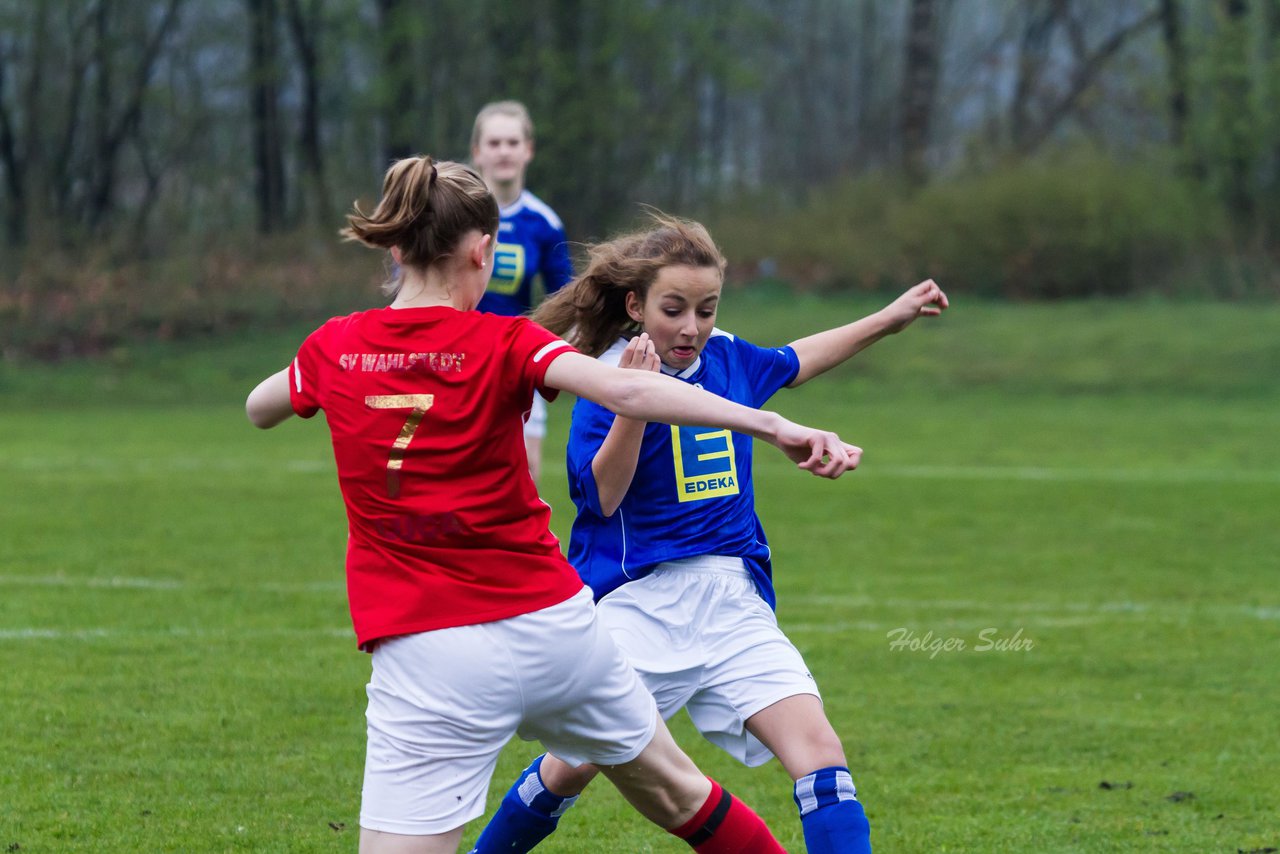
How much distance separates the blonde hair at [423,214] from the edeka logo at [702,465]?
0.93 m

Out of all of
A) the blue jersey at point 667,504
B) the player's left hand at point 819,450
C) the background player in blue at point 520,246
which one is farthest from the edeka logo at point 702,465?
the background player in blue at point 520,246

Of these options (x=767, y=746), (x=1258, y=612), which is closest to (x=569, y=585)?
(x=767, y=746)

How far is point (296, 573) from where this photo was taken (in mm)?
8492

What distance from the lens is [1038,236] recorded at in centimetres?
2377

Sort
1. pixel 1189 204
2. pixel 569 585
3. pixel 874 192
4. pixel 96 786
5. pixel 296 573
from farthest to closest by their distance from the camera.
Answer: pixel 874 192
pixel 1189 204
pixel 296 573
pixel 96 786
pixel 569 585

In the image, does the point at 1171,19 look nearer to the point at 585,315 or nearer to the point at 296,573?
the point at 296,573

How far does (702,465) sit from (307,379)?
1.06 m

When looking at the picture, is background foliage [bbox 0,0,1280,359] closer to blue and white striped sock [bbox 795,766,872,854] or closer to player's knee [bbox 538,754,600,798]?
player's knee [bbox 538,754,600,798]

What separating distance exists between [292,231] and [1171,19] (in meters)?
15.7

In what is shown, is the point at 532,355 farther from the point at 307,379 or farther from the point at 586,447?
the point at 586,447

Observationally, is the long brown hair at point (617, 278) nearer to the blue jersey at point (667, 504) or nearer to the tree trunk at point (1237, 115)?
the blue jersey at point (667, 504)

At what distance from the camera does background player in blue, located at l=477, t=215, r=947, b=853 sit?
358 centimetres

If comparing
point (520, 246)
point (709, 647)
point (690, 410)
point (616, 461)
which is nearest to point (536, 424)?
point (520, 246)

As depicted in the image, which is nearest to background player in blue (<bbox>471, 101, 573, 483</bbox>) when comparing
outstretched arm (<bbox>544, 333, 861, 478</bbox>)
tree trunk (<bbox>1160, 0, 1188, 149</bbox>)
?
outstretched arm (<bbox>544, 333, 861, 478</bbox>)
